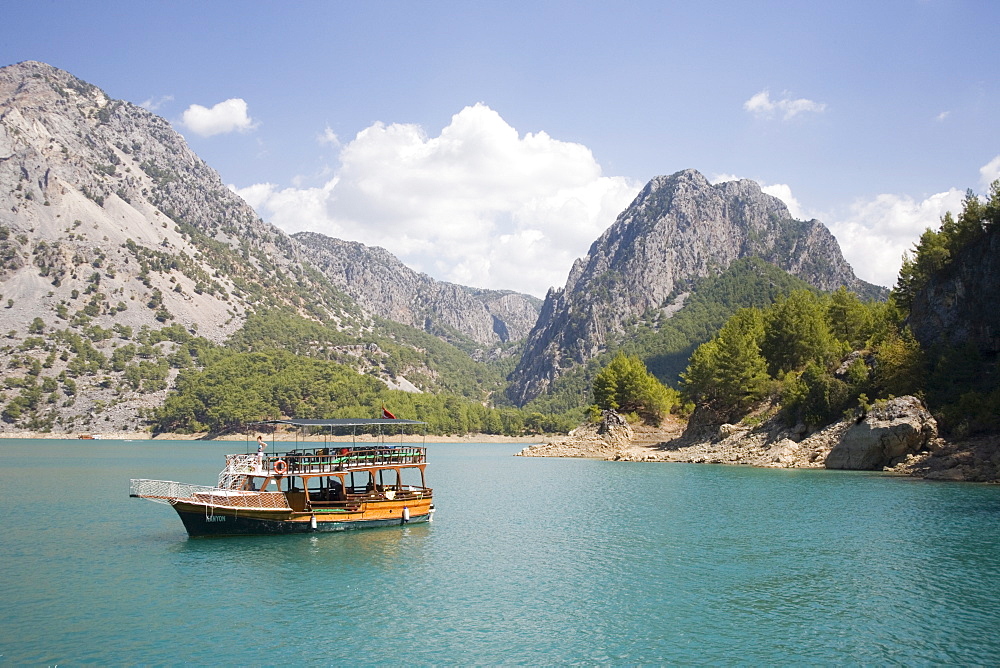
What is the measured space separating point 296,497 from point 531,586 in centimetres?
1853

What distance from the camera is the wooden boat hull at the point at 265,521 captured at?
39.5m

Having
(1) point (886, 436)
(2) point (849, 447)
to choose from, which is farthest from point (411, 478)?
(1) point (886, 436)

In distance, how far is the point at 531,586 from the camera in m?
30.8

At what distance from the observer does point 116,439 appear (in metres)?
192

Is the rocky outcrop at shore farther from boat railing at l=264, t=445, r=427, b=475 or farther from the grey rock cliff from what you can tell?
boat railing at l=264, t=445, r=427, b=475

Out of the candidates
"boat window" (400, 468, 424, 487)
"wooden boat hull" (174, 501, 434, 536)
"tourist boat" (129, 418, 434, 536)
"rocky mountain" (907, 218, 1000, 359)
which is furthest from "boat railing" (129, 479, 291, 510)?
"rocky mountain" (907, 218, 1000, 359)

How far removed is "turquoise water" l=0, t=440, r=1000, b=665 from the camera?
22.9m

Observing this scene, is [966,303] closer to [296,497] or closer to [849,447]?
[849,447]

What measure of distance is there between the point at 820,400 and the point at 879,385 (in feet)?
22.4

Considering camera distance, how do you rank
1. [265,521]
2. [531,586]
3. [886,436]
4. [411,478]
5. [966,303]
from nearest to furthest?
[531,586]
[265,521]
[886,436]
[966,303]
[411,478]

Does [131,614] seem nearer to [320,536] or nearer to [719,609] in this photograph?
[320,536]

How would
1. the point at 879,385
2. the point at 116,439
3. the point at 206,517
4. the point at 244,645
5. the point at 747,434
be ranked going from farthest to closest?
the point at 116,439, the point at 747,434, the point at 879,385, the point at 206,517, the point at 244,645

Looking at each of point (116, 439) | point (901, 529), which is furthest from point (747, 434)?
point (116, 439)

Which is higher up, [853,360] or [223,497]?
[853,360]
